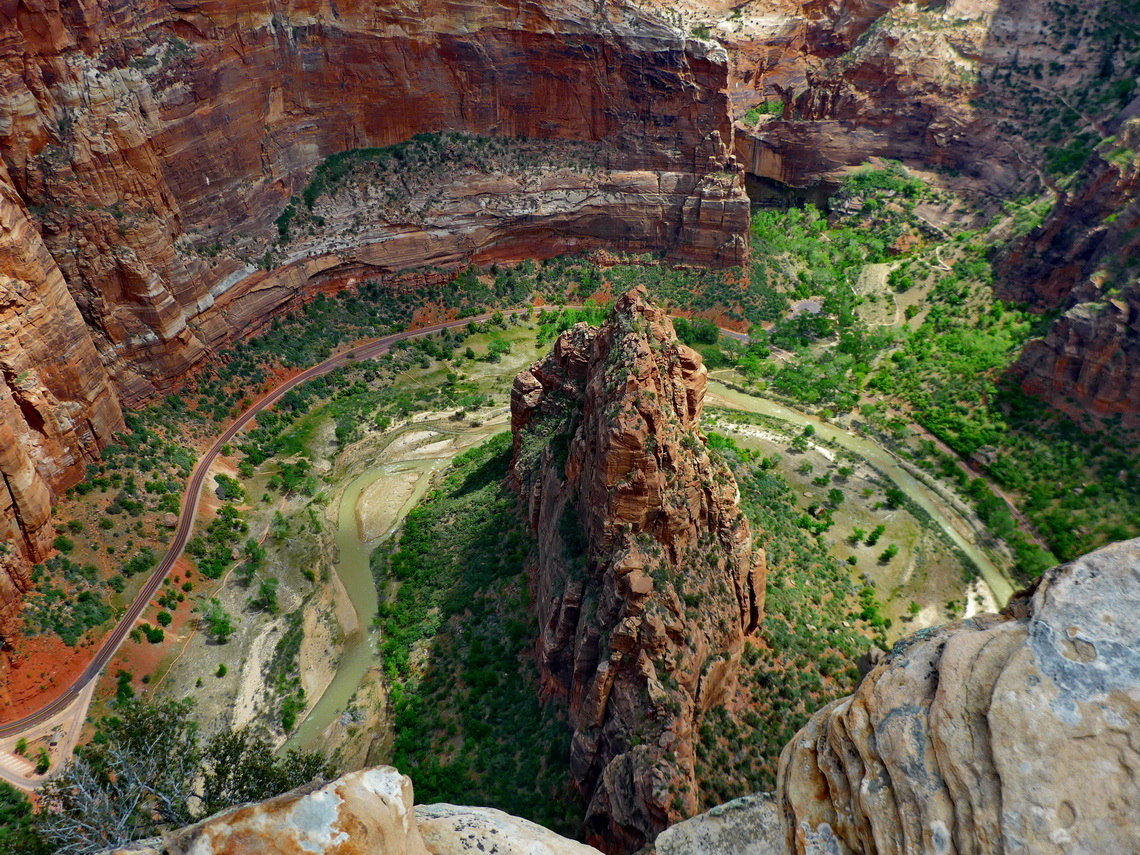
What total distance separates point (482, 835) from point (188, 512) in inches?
1951

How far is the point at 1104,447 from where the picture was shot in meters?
61.0

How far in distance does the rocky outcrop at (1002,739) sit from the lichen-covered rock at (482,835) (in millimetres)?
6245

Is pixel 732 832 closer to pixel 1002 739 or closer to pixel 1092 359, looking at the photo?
pixel 1002 739

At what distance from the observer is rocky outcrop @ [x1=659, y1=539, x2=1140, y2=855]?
12.4 m

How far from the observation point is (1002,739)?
1327 cm

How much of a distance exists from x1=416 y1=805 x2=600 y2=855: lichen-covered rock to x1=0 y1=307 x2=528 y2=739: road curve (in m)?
36.8

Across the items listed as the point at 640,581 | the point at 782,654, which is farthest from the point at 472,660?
the point at 782,654

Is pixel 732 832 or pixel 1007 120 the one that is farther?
pixel 1007 120

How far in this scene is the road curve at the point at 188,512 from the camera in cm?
4359

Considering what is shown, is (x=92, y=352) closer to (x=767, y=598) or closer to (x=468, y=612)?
(x=468, y=612)

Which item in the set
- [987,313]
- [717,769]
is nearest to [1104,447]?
[987,313]

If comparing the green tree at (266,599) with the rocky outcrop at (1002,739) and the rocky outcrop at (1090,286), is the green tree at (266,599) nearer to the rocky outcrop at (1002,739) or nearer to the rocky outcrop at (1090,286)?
the rocky outcrop at (1002,739)

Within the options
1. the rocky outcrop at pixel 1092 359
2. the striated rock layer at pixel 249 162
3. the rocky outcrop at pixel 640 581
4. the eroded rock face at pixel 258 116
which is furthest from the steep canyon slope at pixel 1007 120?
the rocky outcrop at pixel 640 581

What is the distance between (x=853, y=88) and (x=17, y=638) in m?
117
